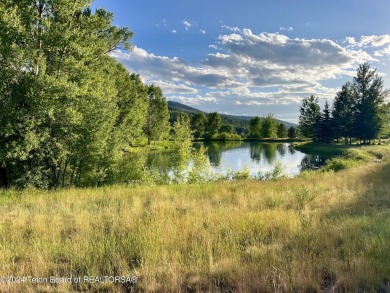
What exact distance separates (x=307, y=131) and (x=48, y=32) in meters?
80.5

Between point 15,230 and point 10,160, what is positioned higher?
point 10,160

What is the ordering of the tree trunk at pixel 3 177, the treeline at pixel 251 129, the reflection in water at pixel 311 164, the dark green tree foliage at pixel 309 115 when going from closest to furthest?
the tree trunk at pixel 3 177 < the reflection in water at pixel 311 164 < the dark green tree foliage at pixel 309 115 < the treeline at pixel 251 129

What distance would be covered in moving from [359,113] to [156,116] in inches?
1811

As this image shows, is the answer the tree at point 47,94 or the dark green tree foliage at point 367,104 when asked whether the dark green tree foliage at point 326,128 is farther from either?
the tree at point 47,94

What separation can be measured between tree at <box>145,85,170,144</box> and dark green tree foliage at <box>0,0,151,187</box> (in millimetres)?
50232

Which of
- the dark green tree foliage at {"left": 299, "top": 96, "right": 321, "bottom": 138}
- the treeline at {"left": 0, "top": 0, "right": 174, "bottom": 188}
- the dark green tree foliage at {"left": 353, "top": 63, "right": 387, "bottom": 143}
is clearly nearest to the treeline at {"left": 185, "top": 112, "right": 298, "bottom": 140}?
the dark green tree foliage at {"left": 299, "top": 96, "right": 321, "bottom": 138}

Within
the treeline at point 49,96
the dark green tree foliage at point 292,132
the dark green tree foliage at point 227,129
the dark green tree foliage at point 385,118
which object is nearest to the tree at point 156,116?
the dark green tree foliage at point 385,118

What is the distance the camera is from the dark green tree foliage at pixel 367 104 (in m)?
61.2

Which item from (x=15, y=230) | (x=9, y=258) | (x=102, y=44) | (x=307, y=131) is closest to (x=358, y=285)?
(x=9, y=258)

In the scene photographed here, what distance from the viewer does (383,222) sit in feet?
20.4

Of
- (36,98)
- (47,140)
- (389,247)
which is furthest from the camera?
(47,140)

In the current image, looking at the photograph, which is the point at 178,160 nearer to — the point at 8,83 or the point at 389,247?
the point at 8,83

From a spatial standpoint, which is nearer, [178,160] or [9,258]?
[9,258]

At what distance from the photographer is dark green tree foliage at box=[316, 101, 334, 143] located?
69.9 m
